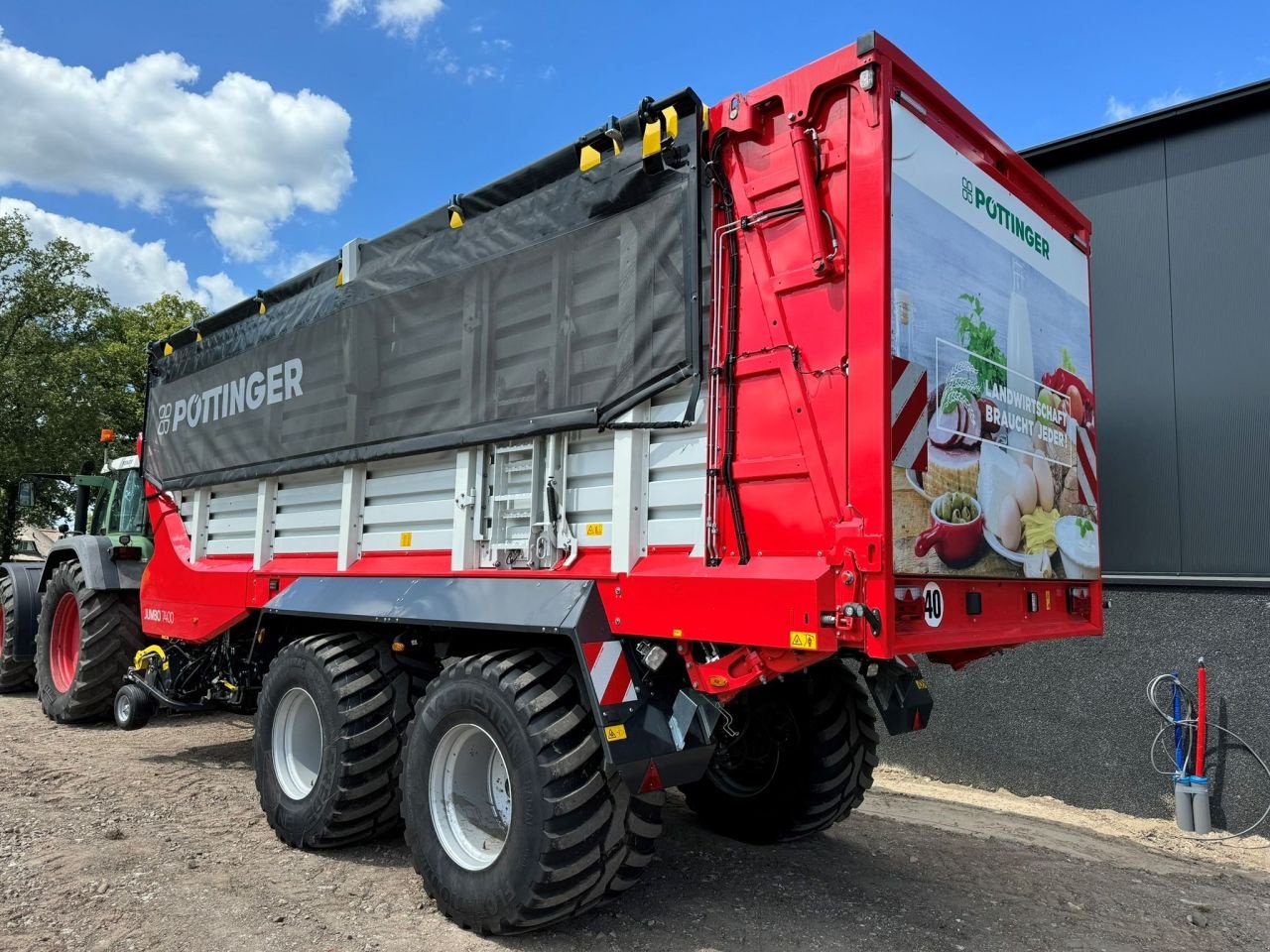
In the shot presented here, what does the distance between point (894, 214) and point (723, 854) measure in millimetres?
3344

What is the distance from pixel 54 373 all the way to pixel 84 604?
15.3 meters

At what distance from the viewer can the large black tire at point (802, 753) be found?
4664 mm

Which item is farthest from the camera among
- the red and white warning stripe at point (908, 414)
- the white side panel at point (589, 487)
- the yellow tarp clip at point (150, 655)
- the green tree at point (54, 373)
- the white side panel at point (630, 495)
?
the green tree at point (54, 373)

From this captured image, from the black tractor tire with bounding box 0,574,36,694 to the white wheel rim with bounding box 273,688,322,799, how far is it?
19.9 ft

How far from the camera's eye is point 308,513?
5445mm

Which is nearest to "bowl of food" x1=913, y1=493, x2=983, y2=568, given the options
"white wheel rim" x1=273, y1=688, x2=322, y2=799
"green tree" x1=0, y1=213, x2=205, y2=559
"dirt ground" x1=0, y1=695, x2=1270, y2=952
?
"dirt ground" x1=0, y1=695, x2=1270, y2=952

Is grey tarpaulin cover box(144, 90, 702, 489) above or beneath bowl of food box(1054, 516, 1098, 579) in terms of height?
above

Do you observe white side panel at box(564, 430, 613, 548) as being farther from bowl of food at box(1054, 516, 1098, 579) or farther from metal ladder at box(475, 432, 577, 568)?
bowl of food at box(1054, 516, 1098, 579)

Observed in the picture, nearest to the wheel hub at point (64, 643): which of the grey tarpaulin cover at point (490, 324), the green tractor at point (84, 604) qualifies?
the green tractor at point (84, 604)

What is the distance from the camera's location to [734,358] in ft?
11.2

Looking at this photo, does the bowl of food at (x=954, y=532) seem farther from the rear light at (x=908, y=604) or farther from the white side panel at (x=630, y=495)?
the white side panel at (x=630, y=495)

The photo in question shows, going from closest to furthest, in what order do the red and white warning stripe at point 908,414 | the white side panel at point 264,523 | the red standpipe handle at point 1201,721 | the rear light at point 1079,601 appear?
the red and white warning stripe at point 908,414 → the rear light at point 1079,601 → the white side panel at point 264,523 → the red standpipe handle at point 1201,721

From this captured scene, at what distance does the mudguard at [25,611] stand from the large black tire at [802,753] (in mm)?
7807

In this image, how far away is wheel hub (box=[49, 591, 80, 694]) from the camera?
8.34 meters
